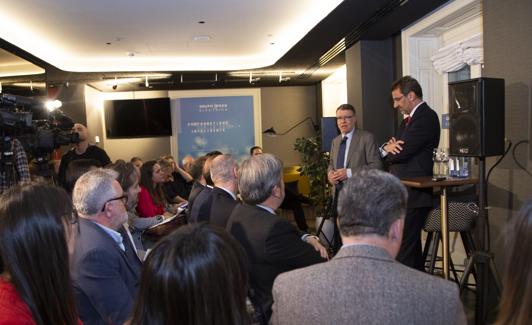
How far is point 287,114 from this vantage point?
31.3 feet

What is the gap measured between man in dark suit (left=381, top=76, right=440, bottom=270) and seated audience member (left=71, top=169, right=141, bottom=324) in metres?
2.02

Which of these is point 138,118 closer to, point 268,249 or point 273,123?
point 273,123

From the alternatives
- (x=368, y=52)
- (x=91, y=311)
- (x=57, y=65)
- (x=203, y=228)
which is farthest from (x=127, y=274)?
(x=57, y=65)

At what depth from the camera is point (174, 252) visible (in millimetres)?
917

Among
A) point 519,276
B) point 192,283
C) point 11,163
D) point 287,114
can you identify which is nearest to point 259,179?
point 192,283

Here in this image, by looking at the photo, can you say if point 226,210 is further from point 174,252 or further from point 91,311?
point 174,252

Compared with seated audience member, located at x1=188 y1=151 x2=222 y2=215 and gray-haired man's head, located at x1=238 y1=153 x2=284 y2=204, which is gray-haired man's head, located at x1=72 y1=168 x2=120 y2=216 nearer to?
gray-haired man's head, located at x1=238 y1=153 x2=284 y2=204

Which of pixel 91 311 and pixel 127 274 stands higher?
pixel 127 274

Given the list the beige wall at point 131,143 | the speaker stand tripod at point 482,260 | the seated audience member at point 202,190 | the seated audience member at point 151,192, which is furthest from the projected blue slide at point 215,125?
the speaker stand tripod at point 482,260

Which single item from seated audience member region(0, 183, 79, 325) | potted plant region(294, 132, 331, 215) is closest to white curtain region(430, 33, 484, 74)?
potted plant region(294, 132, 331, 215)

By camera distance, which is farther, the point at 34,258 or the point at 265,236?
the point at 265,236

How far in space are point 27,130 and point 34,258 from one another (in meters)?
1.83

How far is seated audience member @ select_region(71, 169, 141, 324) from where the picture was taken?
5.57 ft

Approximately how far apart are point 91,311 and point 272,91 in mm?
8085
